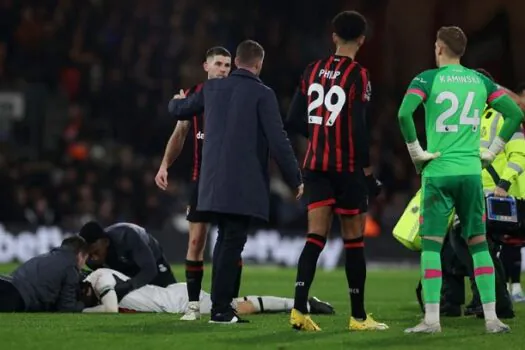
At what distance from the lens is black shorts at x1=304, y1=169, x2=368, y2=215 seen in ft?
29.5

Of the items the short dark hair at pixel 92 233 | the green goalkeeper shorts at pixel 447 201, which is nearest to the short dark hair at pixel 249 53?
the green goalkeeper shorts at pixel 447 201

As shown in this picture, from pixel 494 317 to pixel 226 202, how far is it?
2.03 meters

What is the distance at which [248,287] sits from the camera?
15523 mm

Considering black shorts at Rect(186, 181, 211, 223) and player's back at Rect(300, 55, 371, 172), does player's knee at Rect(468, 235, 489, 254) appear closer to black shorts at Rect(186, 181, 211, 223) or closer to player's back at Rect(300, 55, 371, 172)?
player's back at Rect(300, 55, 371, 172)

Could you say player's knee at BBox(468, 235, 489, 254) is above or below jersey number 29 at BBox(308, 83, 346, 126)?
below

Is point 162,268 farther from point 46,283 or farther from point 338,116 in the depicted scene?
point 338,116

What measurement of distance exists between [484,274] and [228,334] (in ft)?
5.89

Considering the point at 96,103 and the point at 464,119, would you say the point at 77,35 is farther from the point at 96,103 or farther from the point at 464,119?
the point at 464,119

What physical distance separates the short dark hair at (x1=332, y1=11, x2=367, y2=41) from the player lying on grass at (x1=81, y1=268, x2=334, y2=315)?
9.89 ft

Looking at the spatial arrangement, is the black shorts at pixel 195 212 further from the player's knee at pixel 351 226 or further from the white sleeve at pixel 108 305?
the player's knee at pixel 351 226

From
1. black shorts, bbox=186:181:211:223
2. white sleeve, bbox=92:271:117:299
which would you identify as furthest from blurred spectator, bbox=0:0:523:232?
black shorts, bbox=186:181:211:223

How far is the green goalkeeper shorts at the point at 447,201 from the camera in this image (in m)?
8.84

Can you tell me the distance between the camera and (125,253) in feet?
39.3

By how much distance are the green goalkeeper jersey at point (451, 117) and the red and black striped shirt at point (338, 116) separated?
1.26 ft
